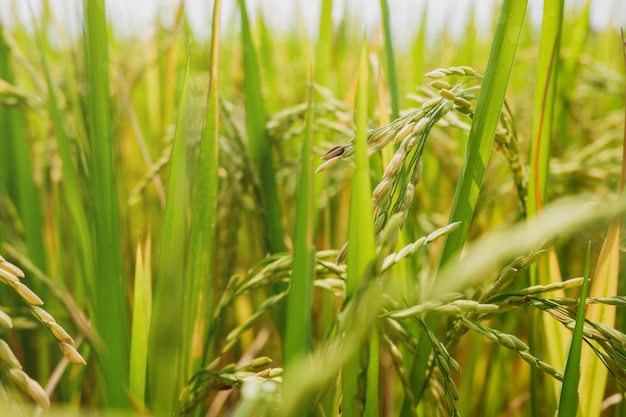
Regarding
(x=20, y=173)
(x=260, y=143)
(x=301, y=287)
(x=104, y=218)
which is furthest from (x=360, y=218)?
(x=20, y=173)

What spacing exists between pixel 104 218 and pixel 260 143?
298mm

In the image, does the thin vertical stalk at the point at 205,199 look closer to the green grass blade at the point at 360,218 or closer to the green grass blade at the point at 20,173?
the green grass blade at the point at 360,218

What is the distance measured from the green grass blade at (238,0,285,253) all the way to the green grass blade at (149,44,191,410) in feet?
0.74

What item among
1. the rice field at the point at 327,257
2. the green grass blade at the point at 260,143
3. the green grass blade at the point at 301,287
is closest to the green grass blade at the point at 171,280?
the rice field at the point at 327,257

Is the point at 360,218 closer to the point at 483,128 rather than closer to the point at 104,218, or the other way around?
the point at 483,128

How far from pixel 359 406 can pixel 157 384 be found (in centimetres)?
19

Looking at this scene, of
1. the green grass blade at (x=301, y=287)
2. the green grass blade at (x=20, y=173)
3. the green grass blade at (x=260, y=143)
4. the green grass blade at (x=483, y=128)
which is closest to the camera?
the green grass blade at (x=301, y=287)

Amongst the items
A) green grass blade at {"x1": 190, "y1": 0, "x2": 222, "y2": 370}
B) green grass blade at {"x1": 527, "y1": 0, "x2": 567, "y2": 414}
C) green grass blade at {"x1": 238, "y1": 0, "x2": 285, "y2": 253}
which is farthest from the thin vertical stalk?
green grass blade at {"x1": 527, "y1": 0, "x2": 567, "y2": 414}

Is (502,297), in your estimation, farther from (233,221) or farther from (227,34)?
(227,34)

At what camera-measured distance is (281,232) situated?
0.78m

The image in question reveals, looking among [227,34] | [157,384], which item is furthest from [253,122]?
[227,34]

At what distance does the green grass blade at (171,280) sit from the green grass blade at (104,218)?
48 millimetres

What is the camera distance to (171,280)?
471 millimetres

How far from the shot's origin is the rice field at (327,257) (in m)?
0.43
